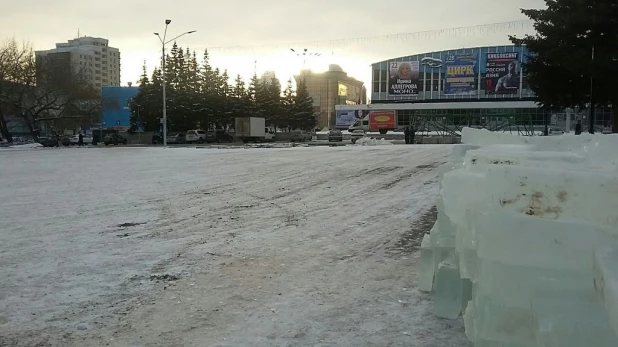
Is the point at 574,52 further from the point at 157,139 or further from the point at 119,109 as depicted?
the point at 119,109

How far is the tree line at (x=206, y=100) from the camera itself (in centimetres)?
7325

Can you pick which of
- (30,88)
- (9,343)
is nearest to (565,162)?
(9,343)

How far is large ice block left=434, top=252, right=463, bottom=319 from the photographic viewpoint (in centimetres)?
463

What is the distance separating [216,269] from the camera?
6.14m

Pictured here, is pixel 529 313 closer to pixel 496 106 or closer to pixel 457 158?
pixel 457 158

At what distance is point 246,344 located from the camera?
4.05 m

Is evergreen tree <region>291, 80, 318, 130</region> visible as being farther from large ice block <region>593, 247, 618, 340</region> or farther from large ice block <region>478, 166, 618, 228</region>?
large ice block <region>593, 247, 618, 340</region>

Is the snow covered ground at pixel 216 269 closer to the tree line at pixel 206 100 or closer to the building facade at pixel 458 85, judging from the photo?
the tree line at pixel 206 100

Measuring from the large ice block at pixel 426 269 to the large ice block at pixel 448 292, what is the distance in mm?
582

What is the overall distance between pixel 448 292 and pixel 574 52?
20.3 metres

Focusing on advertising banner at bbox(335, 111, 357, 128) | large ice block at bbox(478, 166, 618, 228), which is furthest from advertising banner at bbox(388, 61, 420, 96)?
large ice block at bbox(478, 166, 618, 228)

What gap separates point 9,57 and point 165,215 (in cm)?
5568

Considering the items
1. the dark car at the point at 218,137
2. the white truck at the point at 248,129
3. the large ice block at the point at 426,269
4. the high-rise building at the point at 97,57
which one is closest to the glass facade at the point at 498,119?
the white truck at the point at 248,129

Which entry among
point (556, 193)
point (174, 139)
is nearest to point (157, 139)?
point (174, 139)
